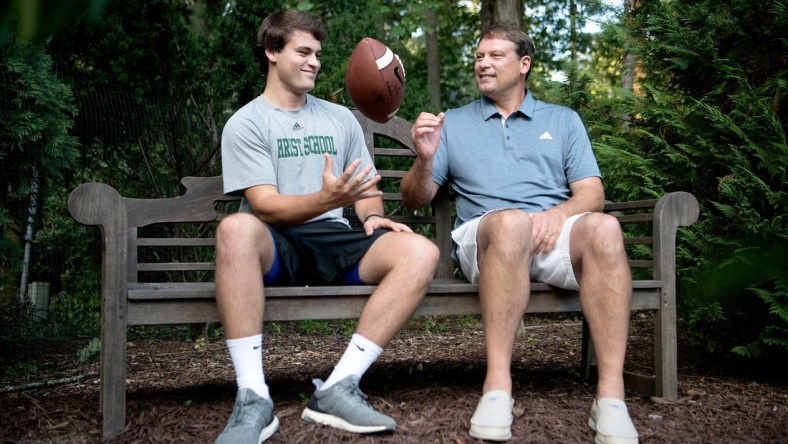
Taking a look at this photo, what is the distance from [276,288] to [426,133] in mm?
770

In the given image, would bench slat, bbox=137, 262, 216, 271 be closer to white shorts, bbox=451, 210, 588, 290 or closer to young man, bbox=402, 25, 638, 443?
young man, bbox=402, 25, 638, 443

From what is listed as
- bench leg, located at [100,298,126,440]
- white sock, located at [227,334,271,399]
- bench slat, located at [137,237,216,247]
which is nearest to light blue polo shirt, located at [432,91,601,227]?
bench slat, located at [137,237,216,247]

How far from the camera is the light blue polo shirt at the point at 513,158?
2951 millimetres

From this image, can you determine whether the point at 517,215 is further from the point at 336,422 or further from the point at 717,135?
the point at 717,135

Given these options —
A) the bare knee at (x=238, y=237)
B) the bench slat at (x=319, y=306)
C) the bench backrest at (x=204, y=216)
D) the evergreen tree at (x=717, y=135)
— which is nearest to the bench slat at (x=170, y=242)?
the bench backrest at (x=204, y=216)

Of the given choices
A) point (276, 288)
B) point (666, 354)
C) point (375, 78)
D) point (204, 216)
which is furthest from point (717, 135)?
point (204, 216)

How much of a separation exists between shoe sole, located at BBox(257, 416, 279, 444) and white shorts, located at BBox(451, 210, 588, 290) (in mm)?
913

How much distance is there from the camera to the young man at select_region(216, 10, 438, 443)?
7.28 ft

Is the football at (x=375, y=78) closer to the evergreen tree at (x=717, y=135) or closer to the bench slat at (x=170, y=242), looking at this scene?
the bench slat at (x=170, y=242)

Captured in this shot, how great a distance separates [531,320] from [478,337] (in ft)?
3.07

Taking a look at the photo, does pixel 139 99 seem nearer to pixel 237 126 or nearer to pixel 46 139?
pixel 46 139

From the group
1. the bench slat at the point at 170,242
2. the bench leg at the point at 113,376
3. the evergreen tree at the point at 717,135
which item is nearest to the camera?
the bench leg at the point at 113,376

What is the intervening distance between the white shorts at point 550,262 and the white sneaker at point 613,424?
477mm

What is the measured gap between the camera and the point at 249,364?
7.22ft
